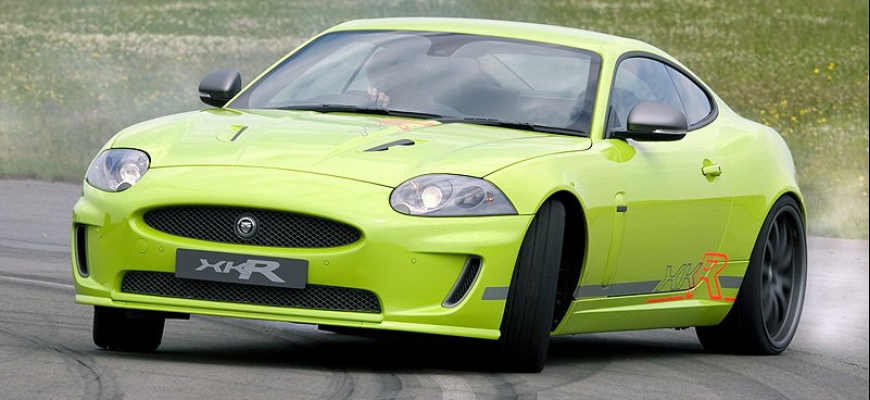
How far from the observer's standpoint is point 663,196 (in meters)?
8.52

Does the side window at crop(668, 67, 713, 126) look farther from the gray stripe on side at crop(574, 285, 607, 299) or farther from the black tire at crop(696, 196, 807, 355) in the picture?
the gray stripe on side at crop(574, 285, 607, 299)

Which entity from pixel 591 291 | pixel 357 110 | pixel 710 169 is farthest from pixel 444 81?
pixel 710 169

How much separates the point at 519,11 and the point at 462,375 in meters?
29.4

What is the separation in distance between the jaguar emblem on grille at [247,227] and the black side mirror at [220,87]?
6.15 feet

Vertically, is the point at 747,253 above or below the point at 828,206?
above

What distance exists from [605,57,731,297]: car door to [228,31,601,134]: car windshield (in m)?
0.24

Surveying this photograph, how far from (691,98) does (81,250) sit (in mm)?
3400

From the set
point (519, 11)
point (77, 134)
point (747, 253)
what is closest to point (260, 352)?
point (747, 253)

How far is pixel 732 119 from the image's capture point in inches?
389

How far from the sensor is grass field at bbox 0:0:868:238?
79.7 feet

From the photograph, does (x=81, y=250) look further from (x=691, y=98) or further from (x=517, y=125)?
(x=691, y=98)

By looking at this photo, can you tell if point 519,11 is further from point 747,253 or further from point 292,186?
point 292,186

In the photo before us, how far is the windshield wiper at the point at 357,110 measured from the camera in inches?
328

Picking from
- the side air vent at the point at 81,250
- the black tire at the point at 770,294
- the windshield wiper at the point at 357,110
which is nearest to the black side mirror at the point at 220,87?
the windshield wiper at the point at 357,110
